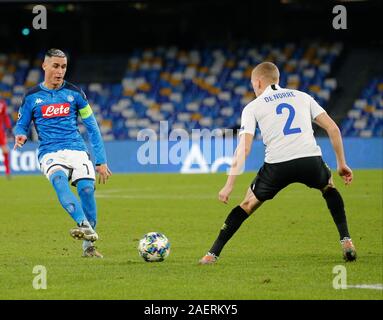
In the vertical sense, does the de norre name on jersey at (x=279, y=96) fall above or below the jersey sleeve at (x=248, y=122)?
above

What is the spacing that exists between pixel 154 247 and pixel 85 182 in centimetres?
110

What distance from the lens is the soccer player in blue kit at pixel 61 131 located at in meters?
10.8

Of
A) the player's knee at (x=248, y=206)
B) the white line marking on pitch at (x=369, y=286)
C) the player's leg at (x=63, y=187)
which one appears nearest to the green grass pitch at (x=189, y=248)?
the white line marking on pitch at (x=369, y=286)

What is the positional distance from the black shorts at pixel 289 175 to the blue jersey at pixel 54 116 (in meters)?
Result: 1.97

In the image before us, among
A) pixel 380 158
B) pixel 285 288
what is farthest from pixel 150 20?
pixel 285 288

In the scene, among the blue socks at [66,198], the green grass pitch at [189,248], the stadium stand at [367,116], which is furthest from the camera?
the stadium stand at [367,116]

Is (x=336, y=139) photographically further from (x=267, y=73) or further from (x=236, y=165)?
(x=236, y=165)

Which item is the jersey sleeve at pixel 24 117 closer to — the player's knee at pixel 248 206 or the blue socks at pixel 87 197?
the blue socks at pixel 87 197

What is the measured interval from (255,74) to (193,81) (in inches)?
1050

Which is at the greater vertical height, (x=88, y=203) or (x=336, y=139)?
(x=336, y=139)

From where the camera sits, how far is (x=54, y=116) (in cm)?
1091

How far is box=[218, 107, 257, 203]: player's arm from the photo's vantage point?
928 cm

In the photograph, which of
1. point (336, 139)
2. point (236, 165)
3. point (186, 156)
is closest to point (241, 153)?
point (236, 165)

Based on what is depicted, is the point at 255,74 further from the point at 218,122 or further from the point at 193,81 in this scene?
the point at 193,81
